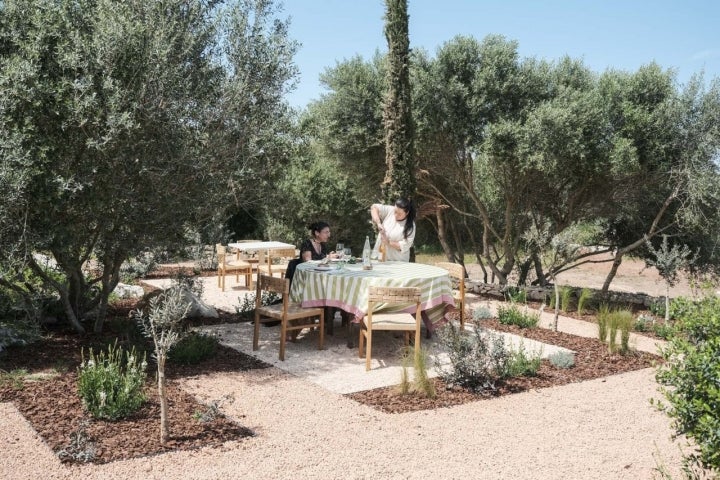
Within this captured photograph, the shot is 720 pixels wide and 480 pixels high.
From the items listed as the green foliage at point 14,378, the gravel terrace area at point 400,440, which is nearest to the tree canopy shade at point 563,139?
the gravel terrace area at point 400,440

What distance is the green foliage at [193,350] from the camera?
7477mm

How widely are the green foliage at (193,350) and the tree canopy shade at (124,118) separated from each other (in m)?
1.26

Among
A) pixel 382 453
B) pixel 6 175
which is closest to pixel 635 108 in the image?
pixel 382 453

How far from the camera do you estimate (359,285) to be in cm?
812

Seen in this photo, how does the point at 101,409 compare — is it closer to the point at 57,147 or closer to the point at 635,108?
the point at 57,147

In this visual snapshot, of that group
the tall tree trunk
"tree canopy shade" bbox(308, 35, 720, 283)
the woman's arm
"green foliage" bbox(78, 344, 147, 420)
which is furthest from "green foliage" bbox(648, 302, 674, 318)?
"green foliage" bbox(78, 344, 147, 420)

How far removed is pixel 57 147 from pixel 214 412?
3.39 m

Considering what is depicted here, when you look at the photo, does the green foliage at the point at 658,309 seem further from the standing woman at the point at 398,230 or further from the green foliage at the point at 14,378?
the green foliage at the point at 14,378

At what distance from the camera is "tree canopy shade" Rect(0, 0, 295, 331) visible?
651 cm

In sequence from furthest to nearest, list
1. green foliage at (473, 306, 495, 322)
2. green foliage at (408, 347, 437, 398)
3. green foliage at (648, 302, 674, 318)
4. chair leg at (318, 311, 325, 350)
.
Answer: green foliage at (648, 302, 674, 318)
green foliage at (473, 306, 495, 322)
chair leg at (318, 311, 325, 350)
green foliage at (408, 347, 437, 398)

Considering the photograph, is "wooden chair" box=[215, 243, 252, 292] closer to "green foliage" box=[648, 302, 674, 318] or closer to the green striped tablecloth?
the green striped tablecloth

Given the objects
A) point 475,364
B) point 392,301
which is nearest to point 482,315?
point 392,301

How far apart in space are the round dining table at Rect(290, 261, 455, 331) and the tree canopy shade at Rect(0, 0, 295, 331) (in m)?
1.59

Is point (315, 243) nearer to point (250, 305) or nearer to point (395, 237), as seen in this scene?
point (395, 237)
